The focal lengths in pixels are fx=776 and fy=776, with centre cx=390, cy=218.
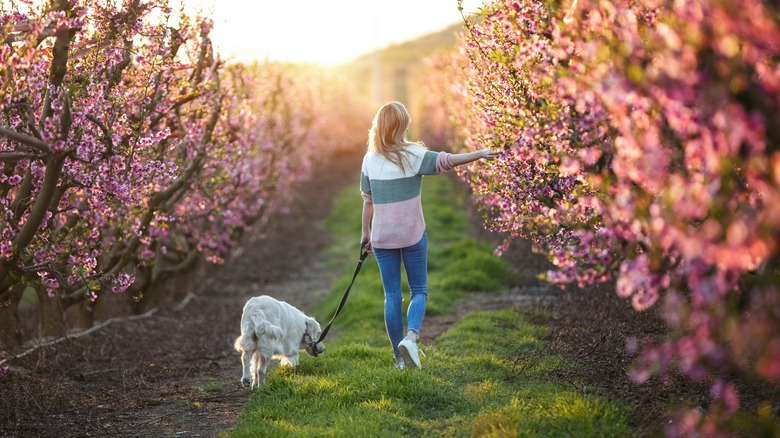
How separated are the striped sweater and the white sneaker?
905mm

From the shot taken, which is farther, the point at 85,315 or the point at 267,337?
the point at 85,315

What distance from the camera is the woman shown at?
724 centimetres

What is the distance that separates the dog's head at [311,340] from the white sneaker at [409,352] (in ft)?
4.53

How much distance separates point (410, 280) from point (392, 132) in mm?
1458

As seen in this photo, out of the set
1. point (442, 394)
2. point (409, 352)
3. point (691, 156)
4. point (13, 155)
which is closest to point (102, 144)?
point (13, 155)

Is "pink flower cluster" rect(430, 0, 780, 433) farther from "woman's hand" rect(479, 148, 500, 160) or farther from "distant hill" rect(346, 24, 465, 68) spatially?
"distant hill" rect(346, 24, 465, 68)

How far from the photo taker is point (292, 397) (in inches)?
283

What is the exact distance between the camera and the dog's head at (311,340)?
8469mm

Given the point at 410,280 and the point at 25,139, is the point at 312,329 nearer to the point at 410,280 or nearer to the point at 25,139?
the point at 410,280

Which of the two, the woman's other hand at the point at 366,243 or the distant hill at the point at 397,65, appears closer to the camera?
the woman's other hand at the point at 366,243

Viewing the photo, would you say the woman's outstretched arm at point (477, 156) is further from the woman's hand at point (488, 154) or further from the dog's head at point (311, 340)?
the dog's head at point (311, 340)

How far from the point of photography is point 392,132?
728 centimetres

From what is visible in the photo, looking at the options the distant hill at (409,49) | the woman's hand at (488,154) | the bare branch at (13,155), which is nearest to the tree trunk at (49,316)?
the bare branch at (13,155)


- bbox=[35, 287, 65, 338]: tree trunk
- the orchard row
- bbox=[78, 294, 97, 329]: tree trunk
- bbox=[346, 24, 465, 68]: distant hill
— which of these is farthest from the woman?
bbox=[346, 24, 465, 68]: distant hill
